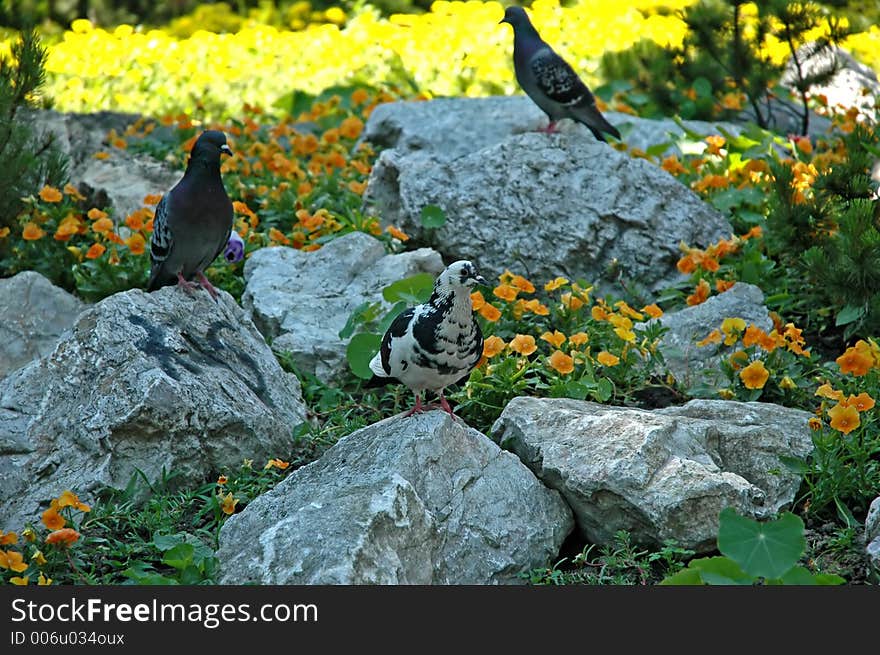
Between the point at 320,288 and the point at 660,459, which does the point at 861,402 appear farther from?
the point at 320,288

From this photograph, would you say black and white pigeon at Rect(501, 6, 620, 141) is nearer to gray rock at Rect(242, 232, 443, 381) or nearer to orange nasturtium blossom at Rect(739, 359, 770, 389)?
gray rock at Rect(242, 232, 443, 381)

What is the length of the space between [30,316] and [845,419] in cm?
367

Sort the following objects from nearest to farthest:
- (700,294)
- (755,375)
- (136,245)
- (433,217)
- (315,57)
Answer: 1. (755,375)
2. (700,294)
3. (136,245)
4. (433,217)
5. (315,57)

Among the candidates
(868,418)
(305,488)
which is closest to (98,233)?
(305,488)

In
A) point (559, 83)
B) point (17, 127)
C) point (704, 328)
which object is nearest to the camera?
point (704, 328)

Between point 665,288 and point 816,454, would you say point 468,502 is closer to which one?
point 816,454

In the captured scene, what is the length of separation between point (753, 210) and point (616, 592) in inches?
146

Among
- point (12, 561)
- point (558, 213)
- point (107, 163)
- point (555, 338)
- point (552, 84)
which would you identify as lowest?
point (12, 561)

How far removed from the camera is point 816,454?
14.1ft

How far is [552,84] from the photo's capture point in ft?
22.1

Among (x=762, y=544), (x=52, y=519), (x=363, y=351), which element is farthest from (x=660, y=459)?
(x=52, y=519)

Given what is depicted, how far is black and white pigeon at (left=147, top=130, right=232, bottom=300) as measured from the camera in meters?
5.02

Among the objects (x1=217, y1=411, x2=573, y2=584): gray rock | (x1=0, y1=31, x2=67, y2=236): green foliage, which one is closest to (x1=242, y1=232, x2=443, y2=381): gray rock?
(x1=217, y1=411, x2=573, y2=584): gray rock

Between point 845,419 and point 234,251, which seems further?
point 234,251
